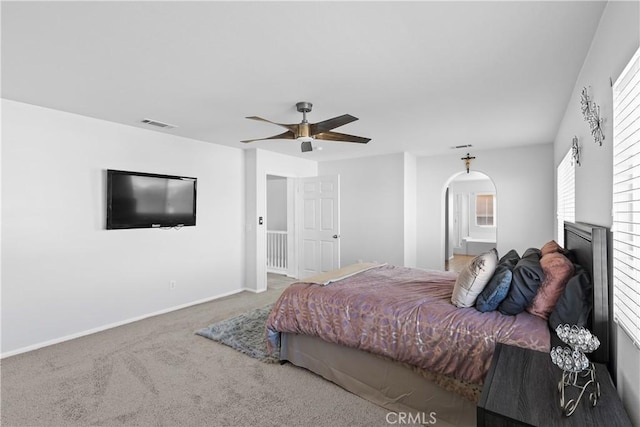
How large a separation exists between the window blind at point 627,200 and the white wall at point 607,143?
10 cm

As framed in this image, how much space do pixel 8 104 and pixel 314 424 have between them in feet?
12.8

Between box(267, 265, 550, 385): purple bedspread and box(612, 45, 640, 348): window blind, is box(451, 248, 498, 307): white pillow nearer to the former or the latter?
box(267, 265, 550, 385): purple bedspread

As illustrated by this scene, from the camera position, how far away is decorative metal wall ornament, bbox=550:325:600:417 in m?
1.24

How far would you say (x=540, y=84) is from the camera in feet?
8.97

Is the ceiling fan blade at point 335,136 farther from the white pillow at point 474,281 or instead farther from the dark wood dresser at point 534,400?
the dark wood dresser at point 534,400

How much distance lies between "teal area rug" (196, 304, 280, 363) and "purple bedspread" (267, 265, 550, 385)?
347mm

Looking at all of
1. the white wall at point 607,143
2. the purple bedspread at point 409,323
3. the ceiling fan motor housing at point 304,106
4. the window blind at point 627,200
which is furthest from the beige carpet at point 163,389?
the ceiling fan motor housing at point 304,106

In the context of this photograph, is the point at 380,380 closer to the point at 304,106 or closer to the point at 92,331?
the point at 304,106

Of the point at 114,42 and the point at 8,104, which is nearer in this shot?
the point at 114,42

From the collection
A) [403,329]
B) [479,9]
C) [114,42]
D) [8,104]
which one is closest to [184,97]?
[114,42]

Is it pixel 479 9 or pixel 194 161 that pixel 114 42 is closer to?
pixel 479 9

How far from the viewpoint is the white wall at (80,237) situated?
3143 millimetres

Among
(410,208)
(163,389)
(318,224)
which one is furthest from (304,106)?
(410,208)

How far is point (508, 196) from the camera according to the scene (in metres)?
5.45
